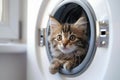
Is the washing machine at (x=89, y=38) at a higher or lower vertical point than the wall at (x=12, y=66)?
higher

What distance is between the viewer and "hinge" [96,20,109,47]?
0.67m

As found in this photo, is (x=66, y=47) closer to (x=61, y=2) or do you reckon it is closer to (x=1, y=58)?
(x=61, y=2)

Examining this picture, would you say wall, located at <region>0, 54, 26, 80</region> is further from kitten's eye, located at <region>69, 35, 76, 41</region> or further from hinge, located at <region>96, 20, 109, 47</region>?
hinge, located at <region>96, 20, 109, 47</region>

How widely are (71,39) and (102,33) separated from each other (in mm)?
162

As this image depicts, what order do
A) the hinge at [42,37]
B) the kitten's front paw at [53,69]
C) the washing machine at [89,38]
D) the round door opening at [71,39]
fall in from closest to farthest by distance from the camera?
the washing machine at [89,38]
the round door opening at [71,39]
the kitten's front paw at [53,69]
the hinge at [42,37]

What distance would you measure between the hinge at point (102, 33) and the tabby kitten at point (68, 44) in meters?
0.08

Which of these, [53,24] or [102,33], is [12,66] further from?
[102,33]

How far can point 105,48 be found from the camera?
0.68 metres

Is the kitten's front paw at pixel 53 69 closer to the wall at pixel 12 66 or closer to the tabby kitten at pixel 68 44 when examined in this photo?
the tabby kitten at pixel 68 44

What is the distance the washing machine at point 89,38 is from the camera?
2.10 ft

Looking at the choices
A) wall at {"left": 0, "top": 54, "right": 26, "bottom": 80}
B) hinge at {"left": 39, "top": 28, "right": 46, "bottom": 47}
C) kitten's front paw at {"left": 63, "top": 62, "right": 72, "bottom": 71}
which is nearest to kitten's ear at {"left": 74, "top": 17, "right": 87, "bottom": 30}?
kitten's front paw at {"left": 63, "top": 62, "right": 72, "bottom": 71}

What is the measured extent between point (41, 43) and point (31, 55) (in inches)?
4.7

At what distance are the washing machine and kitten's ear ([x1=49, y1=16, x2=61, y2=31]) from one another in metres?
0.04

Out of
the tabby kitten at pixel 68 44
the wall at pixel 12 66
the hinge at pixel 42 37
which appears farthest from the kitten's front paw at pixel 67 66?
the wall at pixel 12 66
